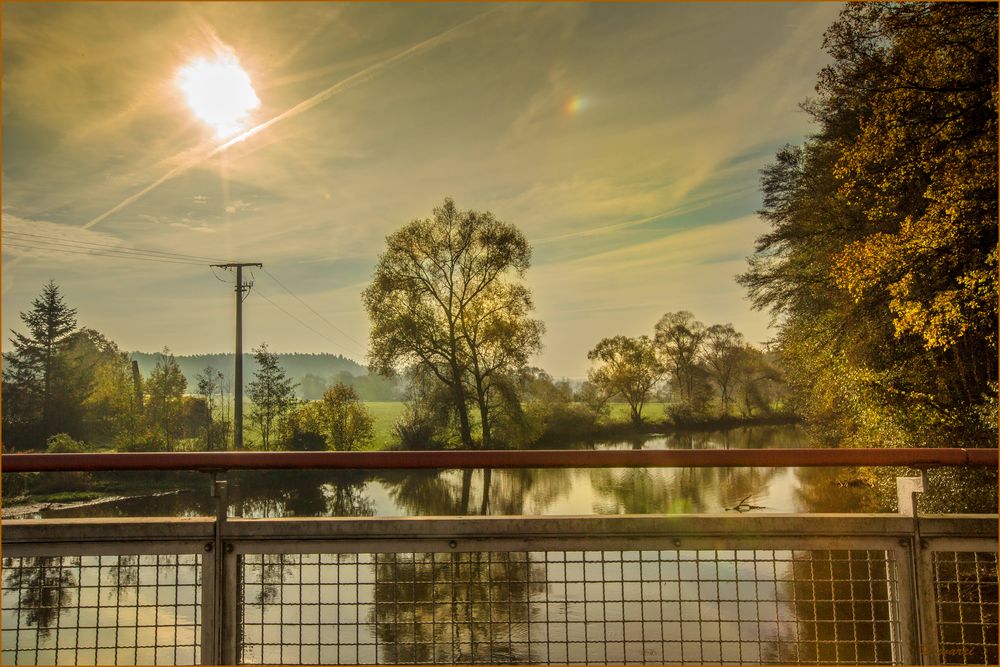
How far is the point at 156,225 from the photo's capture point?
5509 cm

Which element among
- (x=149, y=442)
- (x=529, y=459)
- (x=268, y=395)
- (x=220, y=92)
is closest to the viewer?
(x=529, y=459)

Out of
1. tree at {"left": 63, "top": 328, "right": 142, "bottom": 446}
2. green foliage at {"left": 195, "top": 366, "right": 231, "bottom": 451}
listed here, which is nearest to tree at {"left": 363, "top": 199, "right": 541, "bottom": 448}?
green foliage at {"left": 195, "top": 366, "right": 231, "bottom": 451}

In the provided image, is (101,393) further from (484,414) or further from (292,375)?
(484,414)

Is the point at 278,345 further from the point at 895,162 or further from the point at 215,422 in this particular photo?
the point at 895,162

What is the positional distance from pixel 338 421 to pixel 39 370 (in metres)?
21.4

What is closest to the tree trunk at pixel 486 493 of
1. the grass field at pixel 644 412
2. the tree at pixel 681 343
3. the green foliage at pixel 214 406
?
the grass field at pixel 644 412

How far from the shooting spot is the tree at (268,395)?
38469 millimetres

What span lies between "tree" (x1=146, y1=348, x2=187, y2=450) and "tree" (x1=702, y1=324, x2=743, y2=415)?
33.6 m

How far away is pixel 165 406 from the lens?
43.8 m

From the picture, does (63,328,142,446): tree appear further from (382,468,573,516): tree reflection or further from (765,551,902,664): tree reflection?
(765,551,902,664): tree reflection

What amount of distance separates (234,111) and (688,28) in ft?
65.8

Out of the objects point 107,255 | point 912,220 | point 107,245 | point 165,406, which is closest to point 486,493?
point 912,220

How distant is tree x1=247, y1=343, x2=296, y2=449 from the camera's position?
38.5 m

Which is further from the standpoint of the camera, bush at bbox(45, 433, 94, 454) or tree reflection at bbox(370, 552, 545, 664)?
bush at bbox(45, 433, 94, 454)
